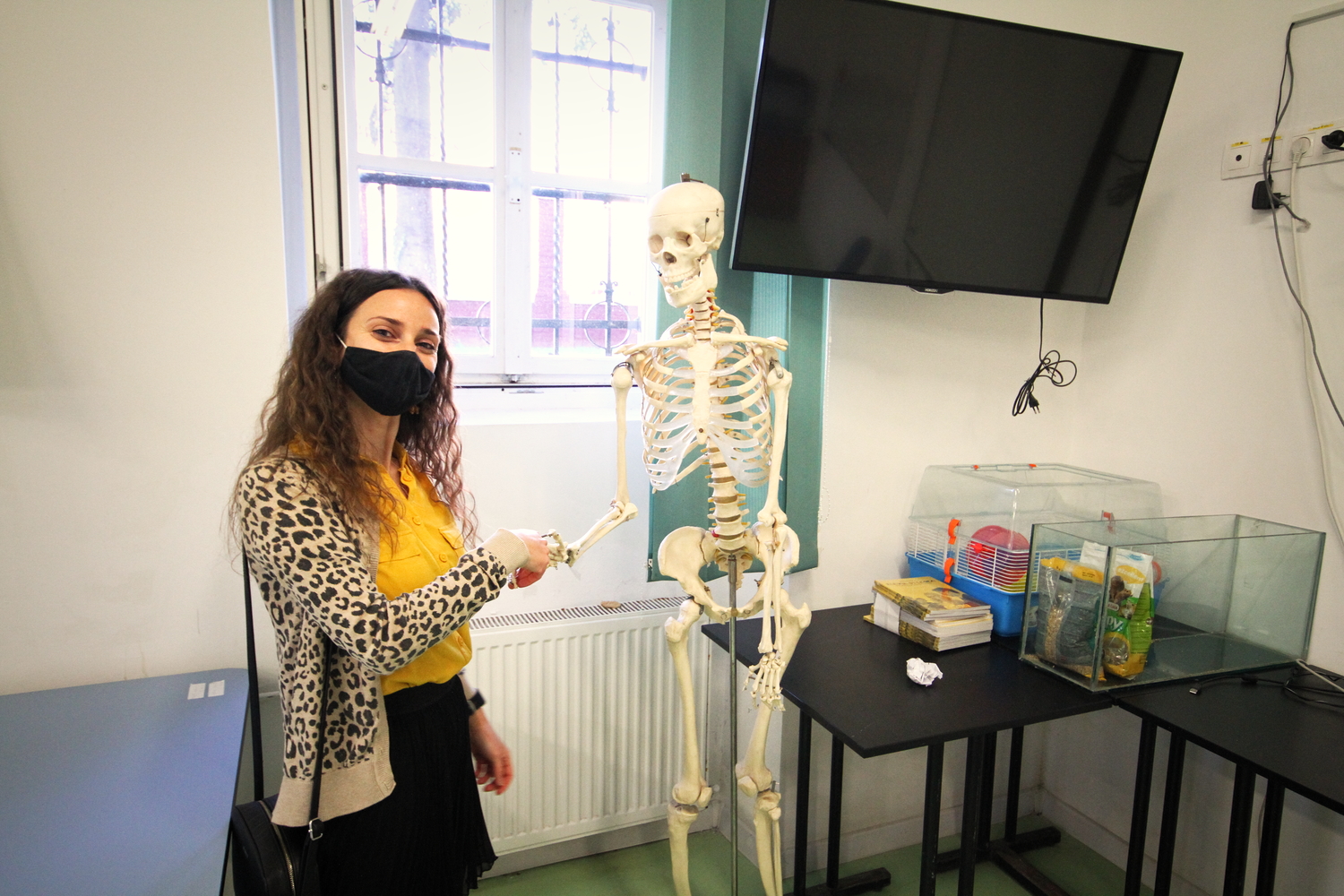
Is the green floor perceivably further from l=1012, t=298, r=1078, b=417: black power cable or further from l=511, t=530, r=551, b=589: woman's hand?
l=1012, t=298, r=1078, b=417: black power cable

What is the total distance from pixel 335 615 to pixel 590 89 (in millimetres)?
1649

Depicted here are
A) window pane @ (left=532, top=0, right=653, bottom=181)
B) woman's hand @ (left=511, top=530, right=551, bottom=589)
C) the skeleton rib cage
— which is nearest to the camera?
woman's hand @ (left=511, top=530, right=551, bottom=589)

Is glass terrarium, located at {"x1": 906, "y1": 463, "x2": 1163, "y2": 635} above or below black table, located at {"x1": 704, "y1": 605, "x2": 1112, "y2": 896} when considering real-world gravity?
above

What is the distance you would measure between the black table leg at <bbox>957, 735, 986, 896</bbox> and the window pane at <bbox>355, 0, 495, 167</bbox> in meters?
1.82

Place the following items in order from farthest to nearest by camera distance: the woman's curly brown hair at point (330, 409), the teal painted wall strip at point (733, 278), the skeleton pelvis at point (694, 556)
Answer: the teal painted wall strip at point (733, 278), the skeleton pelvis at point (694, 556), the woman's curly brown hair at point (330, 409)

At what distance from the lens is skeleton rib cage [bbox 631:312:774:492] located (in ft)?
5.00

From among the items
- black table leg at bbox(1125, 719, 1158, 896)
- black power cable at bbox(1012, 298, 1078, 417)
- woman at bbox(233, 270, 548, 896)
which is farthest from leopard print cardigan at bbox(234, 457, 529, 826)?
black power cable at bbox(1012, 298, 1078, 417)

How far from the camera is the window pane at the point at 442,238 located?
77.9 inches

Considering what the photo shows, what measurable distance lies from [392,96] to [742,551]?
4.64ft

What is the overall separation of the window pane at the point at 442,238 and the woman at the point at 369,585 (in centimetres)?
78

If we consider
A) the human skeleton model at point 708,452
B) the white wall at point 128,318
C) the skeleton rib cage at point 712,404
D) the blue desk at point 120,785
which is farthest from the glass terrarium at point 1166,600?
the white wall at point 128,318

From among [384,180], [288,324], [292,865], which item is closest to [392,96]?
[384,180]

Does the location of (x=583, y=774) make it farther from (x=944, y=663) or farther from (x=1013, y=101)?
(x=1013, y=101)

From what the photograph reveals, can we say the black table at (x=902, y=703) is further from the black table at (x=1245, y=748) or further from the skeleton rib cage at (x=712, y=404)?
the skeleton rib cage at (x=712, y=404)
